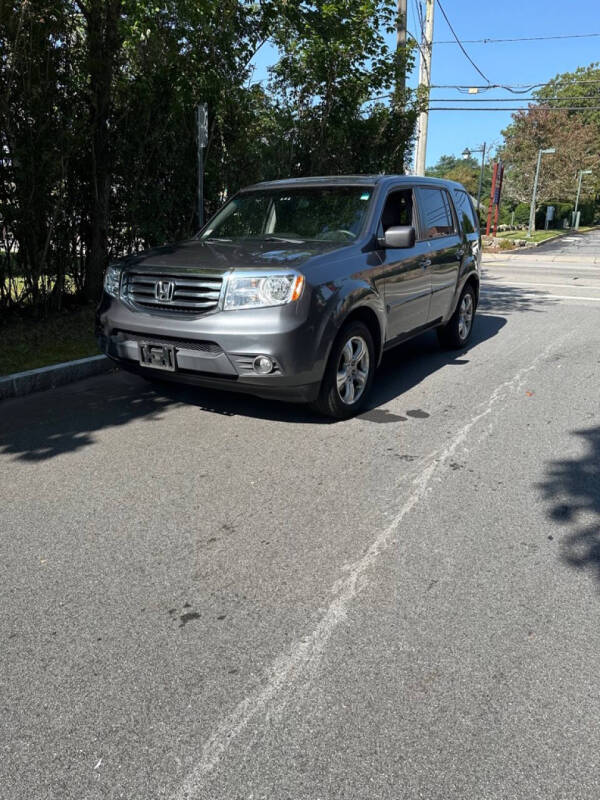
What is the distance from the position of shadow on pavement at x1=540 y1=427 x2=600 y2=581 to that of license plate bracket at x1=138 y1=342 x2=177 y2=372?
261 cm

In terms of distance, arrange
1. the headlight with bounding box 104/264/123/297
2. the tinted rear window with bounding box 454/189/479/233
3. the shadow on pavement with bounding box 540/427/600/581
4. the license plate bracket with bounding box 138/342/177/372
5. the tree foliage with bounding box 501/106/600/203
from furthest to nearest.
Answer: the tree foliage with bounding box 501/106/600/203
the tinted rear window with bounding box 454/189/479/233
the headlight with bounding box 104/264/123/297
the license plate bracket with bounding box 138/342/177/372
the shadow on pavement with bounding box 540/427/600/581

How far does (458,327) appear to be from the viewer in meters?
7.39

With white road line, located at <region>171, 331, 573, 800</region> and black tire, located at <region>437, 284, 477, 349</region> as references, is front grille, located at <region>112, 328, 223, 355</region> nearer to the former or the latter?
white road line, located at <region>171, 331, 573, 800</region>

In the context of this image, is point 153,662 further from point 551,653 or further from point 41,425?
point 41,425

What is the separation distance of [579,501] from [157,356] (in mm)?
2949

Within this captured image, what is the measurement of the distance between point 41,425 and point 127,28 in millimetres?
5094

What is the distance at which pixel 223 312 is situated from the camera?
4.43 m

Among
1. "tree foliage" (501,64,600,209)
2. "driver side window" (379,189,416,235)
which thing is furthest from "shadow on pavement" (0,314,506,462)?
"tree foliage" (501,64,600,209)

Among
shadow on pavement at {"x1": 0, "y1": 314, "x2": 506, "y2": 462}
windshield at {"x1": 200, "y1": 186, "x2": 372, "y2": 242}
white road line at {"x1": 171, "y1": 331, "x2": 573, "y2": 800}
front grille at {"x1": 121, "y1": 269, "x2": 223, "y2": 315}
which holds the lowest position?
white road line at {"x1": 171, "y1": 331, "x2": 573, "y2": 800}

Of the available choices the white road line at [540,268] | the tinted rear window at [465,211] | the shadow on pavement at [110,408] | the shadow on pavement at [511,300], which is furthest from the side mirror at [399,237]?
the white road line at [540,268]

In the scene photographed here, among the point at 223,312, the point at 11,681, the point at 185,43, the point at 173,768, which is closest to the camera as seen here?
the point at 173,768

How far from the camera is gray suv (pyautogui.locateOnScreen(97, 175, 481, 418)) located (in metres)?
4.38

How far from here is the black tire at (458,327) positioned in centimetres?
731

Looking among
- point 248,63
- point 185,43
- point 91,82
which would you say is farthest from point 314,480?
point 248,63
